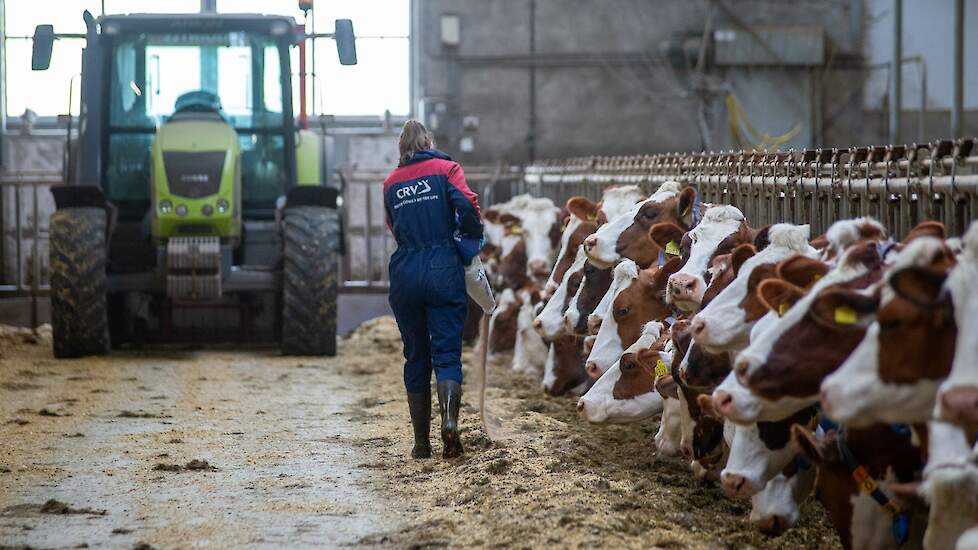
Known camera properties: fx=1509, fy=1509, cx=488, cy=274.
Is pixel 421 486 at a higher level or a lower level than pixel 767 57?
lower

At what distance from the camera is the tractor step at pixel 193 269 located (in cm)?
1170

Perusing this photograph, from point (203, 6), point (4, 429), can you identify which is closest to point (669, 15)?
point (203, 6)

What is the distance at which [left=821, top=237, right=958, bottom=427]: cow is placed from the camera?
3.94 m

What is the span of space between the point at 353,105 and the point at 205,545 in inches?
621

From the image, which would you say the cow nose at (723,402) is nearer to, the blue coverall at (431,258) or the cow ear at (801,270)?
the cow ear at (801,270)

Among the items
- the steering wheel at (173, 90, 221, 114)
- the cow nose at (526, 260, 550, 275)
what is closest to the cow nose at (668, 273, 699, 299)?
the cow nose at (526, 260, 550, 275)

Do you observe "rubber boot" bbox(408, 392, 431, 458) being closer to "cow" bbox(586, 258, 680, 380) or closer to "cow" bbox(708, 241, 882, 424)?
"cow" bbox(586, 258, 680, 380)

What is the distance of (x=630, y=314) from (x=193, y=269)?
4.73m

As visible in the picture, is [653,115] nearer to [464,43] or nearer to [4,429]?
[464,43]

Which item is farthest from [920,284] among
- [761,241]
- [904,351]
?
[761,241]

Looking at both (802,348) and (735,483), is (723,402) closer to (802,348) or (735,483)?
(802,348)

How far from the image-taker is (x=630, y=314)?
8.10 meters

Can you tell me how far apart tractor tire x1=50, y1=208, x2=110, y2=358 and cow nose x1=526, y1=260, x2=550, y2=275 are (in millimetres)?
3379

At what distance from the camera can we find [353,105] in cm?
2100
